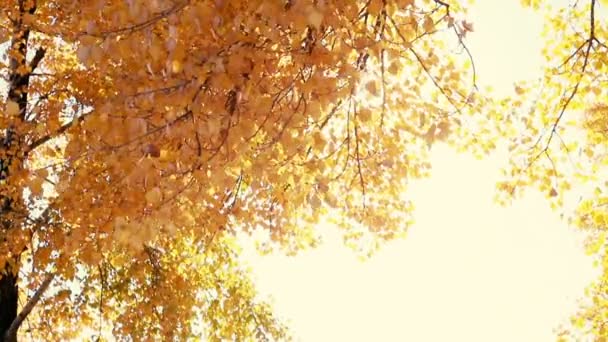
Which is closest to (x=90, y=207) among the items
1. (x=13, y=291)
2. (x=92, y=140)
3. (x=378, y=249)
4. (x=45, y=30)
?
(x=92, y=140)

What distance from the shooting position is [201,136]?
4117mm

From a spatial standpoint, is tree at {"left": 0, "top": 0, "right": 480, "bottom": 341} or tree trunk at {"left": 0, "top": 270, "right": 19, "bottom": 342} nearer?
tree at {"left": 0, "top": 0, "right": 480, "bottom": 341}

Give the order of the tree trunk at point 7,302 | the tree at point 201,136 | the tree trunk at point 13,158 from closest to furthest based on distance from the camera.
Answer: the tree at point 201,136 < the tree trunk at point 13,158 < the tree trunk at point 7,302

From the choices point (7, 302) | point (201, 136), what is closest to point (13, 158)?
point (7, 302)

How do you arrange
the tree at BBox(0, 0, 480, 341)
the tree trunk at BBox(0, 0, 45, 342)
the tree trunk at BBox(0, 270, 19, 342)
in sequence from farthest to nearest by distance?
the tree trunk at BBox(0, 270, 19, 342) → the tree trunk at BBox(0, 0, 45, 342) → the tree at BBox(0, 0, 480, 341)

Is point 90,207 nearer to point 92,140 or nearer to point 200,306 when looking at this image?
point 92,140

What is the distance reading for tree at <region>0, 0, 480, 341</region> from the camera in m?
3.52

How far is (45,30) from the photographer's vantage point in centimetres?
760

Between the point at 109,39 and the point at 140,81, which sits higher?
the point at 140,81

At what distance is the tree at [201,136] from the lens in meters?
3.52

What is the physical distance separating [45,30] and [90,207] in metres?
2.46

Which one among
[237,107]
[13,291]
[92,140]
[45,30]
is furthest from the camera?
[13,291]

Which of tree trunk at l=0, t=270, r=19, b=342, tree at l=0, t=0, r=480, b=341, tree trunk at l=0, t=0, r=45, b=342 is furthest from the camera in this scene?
tree trunk at l=0, t=270, r=19, b=342

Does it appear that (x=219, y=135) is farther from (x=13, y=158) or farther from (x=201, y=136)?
(x=13, y=158)
